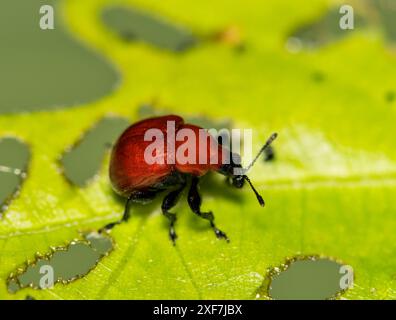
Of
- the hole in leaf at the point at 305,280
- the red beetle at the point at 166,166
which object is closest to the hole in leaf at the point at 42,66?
the red beetle at the point at 166,166

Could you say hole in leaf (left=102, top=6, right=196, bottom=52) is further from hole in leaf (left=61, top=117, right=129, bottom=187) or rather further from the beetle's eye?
the beetle's eye

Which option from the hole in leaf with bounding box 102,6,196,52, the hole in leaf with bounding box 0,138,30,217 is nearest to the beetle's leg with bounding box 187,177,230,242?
the hole in leaf with bounding box 0,138,30,217

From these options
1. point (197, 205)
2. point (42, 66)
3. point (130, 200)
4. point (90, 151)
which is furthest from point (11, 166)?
point (42, 66)

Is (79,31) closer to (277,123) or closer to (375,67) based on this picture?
(277,123)

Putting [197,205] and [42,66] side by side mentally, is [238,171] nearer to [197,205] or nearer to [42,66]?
[197,205]
